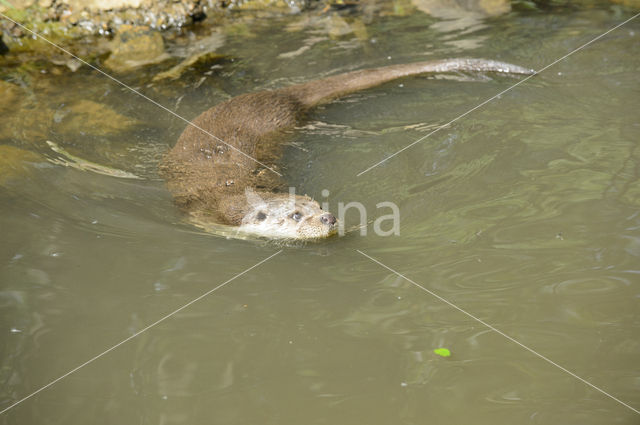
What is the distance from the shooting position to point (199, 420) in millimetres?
1814

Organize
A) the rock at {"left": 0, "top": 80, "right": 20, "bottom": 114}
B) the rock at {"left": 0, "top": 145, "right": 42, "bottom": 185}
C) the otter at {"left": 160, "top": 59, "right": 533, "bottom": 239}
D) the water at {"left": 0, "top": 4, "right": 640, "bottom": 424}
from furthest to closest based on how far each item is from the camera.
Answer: the rock at {"left": 0, "top": 80, "right": 20, "bottom": 114}, the rock at {"left": 0, "top": 145, "right": 42, "bottom": 185}, the otter at {"left": 160, "top": 59, "right": 533, "bottom": 239}, the water at {"left": 0, "top": 4, "right": 640, "bottom": 424}

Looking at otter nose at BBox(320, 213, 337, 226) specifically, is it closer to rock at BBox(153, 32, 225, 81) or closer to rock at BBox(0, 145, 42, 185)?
rock at BBox(0, 145, 42, 185)

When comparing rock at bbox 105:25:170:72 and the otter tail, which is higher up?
rock at bbox 105:25:170:72

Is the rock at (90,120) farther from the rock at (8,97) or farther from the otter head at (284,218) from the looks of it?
the otter head at (284,218)

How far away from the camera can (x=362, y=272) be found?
2.55m

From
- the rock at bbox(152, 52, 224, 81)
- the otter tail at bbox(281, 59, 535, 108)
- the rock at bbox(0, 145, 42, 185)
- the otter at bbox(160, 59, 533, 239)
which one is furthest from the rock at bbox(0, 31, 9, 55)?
the otter tail at bbox(281, 59, 535, 108)

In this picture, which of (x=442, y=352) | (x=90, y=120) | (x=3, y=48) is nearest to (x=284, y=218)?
(x=442, y=352)

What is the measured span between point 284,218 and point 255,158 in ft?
2.48

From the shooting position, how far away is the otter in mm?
3084

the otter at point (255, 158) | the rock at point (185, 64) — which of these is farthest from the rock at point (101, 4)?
the otter at point (255, 158)

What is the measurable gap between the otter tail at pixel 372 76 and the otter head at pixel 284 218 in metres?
1.40

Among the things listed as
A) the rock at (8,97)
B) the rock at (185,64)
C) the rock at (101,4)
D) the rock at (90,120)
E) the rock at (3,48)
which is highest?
the rock at (101,4)

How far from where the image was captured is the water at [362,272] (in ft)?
6.19

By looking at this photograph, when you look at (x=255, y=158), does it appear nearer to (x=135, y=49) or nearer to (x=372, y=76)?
(x=372, y=76)
